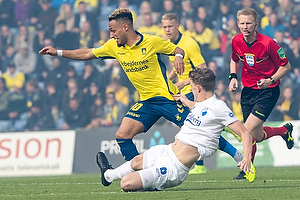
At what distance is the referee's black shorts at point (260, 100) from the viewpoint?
9.23 m

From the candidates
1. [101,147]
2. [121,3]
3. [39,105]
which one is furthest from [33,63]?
[101,147]

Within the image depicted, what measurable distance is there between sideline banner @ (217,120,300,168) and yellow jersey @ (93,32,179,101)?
547 cm

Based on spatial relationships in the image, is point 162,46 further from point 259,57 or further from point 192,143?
point 192,143

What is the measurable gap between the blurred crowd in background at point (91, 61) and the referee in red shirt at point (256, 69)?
5.69 m

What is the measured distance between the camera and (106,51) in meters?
8.70

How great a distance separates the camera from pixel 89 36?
722 inches

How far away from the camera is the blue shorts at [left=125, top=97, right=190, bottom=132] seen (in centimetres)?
839

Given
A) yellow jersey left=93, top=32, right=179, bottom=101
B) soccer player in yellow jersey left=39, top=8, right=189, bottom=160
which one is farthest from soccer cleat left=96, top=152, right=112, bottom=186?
yellow jersey left=93, top=32, right=179, bottom=101

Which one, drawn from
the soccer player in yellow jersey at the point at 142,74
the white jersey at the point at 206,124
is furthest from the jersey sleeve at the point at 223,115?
the soccer player in yellow jersey at the point at 142,74

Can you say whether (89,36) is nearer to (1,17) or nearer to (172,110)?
(1,17)

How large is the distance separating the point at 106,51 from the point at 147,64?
2.21ft

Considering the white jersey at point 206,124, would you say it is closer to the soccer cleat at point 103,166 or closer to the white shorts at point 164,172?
the white shorts at point 164,172

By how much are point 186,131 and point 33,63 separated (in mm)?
12639

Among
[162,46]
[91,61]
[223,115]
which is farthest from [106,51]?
[91,61]
